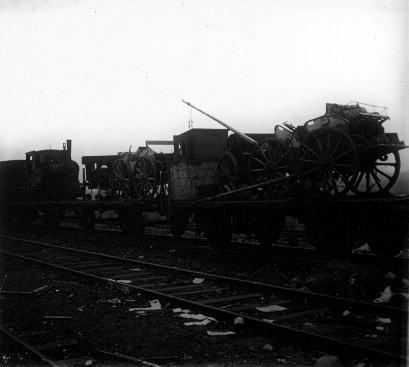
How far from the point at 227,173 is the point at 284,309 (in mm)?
5810

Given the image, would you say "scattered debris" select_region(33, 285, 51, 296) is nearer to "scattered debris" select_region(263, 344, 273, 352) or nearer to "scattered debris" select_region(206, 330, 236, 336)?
"scattered debris" select_region(206, 330, 236, 336)

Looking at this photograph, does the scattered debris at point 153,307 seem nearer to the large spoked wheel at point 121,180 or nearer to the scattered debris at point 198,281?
the scattered debris at point 198,281

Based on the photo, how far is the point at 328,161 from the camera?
27.6 feet

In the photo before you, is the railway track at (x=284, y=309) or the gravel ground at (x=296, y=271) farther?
the gravel ground at (x=296, y=271)

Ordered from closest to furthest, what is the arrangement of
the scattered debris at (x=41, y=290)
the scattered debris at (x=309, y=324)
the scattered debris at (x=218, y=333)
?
the scattered debris at (x=218, y=333) → the scattered debris at (x=309, y=324) → the scattered debris at (x=41, y=290)

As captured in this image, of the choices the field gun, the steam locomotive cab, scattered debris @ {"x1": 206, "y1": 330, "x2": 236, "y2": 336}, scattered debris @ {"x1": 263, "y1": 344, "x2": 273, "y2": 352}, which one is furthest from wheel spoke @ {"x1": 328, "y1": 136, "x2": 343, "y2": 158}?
the steam locomotive cab

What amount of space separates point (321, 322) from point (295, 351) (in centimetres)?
95

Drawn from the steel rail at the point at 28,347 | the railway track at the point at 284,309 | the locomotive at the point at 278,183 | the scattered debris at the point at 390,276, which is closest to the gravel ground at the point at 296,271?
the scattered debris at the point at 390,276

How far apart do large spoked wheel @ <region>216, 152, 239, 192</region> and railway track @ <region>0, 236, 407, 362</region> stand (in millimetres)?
3156

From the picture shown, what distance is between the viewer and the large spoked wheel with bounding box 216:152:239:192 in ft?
36.1

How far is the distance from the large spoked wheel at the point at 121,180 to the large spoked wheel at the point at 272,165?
621 cm

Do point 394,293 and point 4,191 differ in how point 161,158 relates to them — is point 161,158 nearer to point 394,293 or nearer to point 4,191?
point 394,293

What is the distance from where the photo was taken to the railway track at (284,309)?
14.4 ft

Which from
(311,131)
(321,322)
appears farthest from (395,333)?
(311,131)
